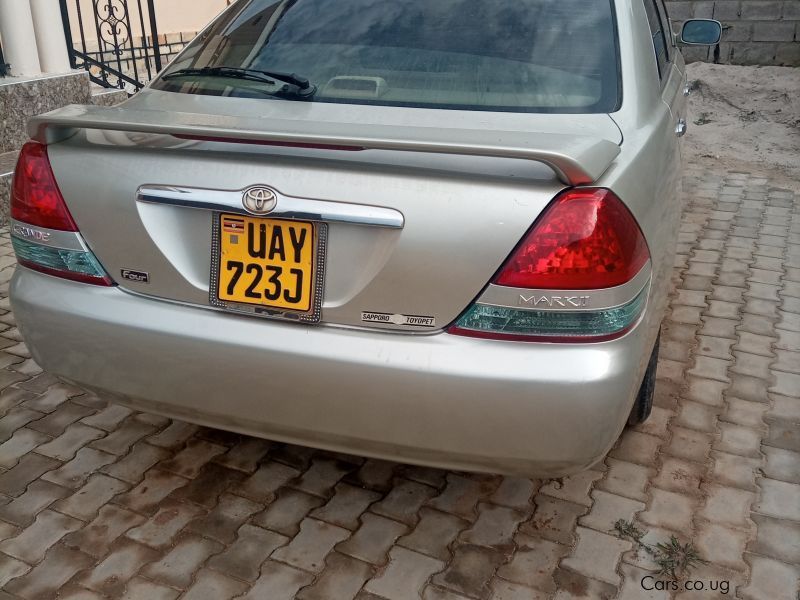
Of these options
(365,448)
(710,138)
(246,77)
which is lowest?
(710,138)

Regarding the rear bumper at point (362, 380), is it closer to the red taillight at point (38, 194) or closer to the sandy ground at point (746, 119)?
the red taillight at point (38, 194)

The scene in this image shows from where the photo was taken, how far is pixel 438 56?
2305 millimetres

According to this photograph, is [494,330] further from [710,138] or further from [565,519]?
[710,138]

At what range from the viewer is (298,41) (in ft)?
8.17

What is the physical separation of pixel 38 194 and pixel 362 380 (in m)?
1.01

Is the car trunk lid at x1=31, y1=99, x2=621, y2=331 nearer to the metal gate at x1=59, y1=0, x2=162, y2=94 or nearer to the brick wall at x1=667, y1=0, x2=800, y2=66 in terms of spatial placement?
the metal gate at x1=59, y1=0, x2=162, y2=94

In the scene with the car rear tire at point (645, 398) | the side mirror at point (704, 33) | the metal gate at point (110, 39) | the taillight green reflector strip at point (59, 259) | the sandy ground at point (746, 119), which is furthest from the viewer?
the sandy ground at point (746, 119)

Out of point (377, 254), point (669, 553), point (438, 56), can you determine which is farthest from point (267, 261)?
point (669, 553)

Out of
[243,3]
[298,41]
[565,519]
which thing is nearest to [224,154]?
[298,41]

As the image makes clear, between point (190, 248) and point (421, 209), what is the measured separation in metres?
0.59

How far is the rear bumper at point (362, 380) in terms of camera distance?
1.78 m

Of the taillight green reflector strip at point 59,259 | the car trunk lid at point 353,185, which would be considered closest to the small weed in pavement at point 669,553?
the car trunk lid at point 353,185

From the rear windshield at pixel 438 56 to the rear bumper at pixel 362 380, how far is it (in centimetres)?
71

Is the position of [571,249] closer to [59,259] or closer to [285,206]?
[285,206]
